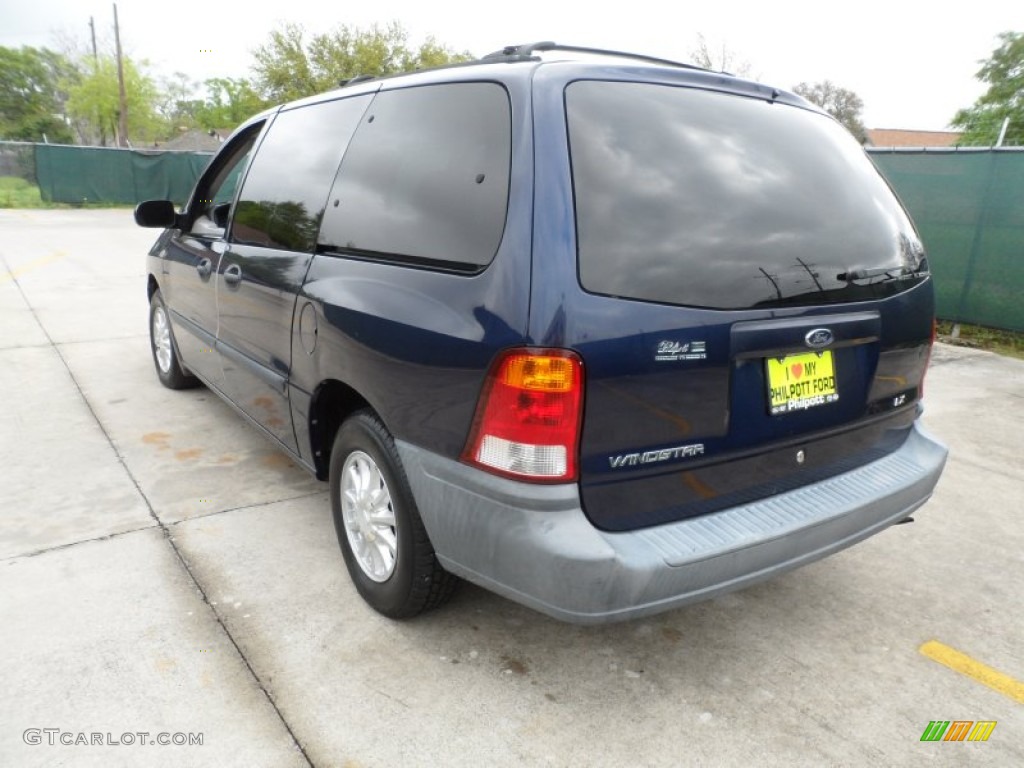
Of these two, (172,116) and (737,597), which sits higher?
(172,116)

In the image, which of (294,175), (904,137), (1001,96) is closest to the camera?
(294,175)

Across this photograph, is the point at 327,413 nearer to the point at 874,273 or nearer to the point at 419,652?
the point at 419,652

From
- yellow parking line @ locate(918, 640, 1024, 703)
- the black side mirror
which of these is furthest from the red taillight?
the black side mirror

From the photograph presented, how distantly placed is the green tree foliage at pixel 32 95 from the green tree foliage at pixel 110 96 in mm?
6345

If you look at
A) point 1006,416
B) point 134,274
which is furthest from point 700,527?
point 134,274

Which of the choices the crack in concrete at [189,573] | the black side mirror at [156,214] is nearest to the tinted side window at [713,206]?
the crack in concrete at [189,573]

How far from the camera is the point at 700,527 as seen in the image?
2096mm

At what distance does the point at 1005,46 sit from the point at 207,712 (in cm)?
3923

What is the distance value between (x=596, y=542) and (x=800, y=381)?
83 cm

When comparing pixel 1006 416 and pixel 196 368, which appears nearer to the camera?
pixel 196 368

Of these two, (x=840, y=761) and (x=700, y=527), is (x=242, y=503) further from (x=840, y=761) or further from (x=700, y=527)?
(x=840, y=761)

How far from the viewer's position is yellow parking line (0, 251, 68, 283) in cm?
1005

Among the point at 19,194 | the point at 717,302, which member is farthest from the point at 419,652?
the point at 19,194

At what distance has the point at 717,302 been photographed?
6.62 feet
